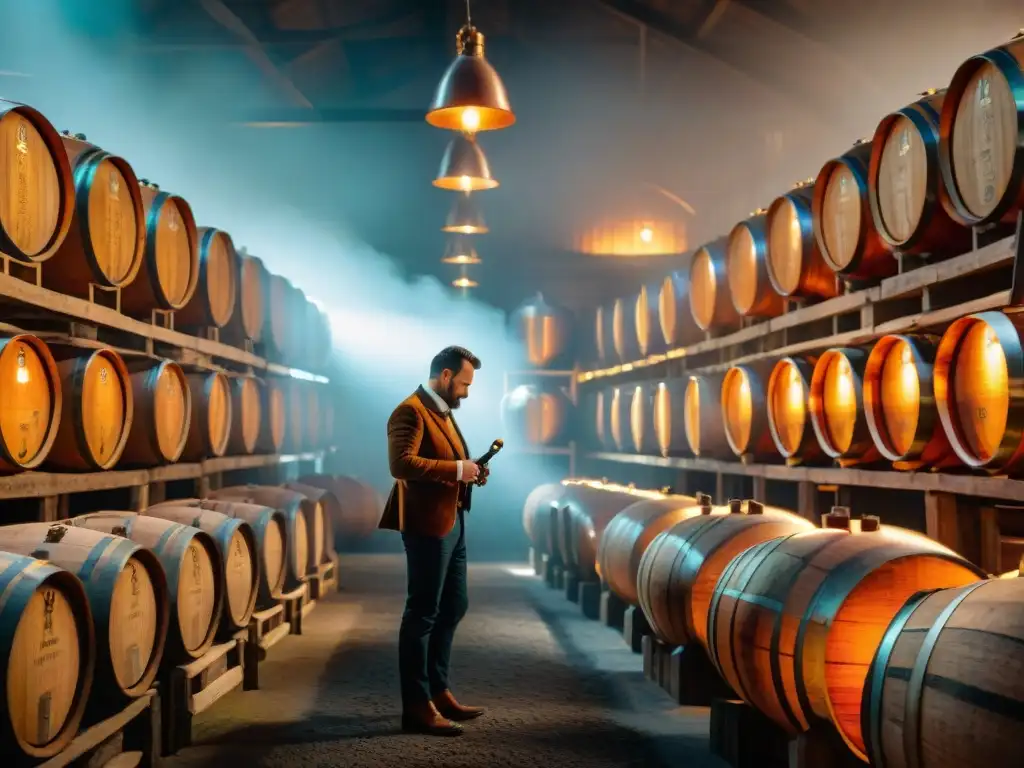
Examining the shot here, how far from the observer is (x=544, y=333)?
14.4 m

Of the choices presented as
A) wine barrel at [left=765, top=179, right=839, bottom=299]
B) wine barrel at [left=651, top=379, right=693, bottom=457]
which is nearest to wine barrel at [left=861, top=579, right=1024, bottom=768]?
wine barrel at [left=765, top=179, right=839, bottom=299]

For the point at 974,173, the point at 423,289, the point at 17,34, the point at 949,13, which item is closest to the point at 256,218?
the point at 423,289

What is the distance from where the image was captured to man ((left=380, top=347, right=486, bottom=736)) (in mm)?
5316

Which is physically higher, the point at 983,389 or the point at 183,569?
the point at 983,389

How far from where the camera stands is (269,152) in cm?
1616

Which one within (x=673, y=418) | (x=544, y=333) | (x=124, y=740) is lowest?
(x=124, y=740)

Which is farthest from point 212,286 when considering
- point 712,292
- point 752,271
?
point 752,271

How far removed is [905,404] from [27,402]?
11.6ft

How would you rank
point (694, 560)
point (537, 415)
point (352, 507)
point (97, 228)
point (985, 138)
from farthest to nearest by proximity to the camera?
point (537, 415)
point (352, 507)
point (694, 560)
point (97, 228)
point (985, 138)

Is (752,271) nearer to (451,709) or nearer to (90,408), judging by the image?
(451,709)

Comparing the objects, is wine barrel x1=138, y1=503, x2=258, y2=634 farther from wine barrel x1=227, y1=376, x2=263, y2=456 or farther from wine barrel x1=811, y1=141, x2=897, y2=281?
wine barrel x1=811, y1=141, x2=897, y2=281

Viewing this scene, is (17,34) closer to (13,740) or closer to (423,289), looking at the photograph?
(423,289)

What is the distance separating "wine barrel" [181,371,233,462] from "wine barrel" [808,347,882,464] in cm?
370

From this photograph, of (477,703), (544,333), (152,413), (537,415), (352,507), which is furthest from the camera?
(544,333)
